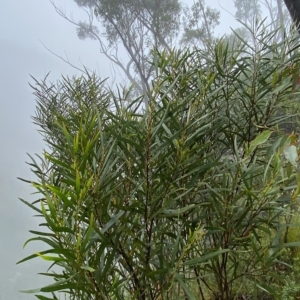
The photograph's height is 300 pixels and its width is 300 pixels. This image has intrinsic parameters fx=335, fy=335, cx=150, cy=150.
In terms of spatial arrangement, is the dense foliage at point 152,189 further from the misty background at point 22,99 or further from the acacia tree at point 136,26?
the acacia tree at point 136,26

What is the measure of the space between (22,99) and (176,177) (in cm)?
201

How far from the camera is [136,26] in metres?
3.60

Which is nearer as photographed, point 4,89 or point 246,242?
point 246,242

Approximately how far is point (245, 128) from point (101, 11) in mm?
3312

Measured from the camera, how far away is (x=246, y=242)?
583 mm

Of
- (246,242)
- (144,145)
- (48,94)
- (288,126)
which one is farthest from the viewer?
(288,126)

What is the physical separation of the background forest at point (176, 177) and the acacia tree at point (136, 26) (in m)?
2.70

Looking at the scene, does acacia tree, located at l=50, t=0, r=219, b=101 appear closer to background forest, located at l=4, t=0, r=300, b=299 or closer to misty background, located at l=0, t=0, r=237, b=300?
misty background, located at l=0, t=0, r=237, b=300

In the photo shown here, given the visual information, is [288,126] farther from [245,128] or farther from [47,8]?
[47,8]

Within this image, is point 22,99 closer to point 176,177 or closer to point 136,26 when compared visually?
point 136,26

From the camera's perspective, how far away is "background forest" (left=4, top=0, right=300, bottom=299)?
15.2 inches

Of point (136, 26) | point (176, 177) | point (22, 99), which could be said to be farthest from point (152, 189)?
point (136, 26)

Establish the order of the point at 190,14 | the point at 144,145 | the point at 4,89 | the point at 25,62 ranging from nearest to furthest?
the point at 144,145
the point at 4,89
the point at 25,62
the point at 190,14

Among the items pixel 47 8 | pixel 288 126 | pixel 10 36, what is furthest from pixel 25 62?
pixel 288 126
